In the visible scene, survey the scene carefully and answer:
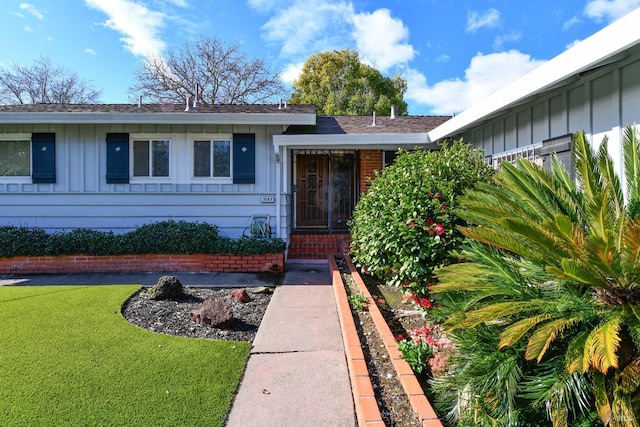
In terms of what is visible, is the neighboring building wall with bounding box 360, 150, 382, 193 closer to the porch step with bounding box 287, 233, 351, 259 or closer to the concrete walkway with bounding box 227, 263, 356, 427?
the porch step with bounding box 287, 233, 351, 259

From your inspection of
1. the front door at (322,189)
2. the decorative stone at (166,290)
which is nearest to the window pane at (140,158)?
the decorative stone at (166,290)

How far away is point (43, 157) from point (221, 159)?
148 inches

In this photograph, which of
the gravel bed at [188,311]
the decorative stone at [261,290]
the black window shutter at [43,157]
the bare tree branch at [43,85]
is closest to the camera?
the gravel bed at [188,311]

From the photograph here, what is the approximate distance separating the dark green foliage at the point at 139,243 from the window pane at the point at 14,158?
1.37 metres

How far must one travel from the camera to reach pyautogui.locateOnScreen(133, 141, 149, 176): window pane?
25.4 ft

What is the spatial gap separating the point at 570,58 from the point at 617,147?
0.86 metres

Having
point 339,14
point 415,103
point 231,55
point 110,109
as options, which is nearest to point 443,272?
point 110,109

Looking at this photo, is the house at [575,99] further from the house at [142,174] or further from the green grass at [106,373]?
the green grass at [106,373]

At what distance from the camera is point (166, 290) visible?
5.13 metres

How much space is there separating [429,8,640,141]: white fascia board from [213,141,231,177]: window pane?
5129mm

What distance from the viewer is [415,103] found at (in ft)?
82.2

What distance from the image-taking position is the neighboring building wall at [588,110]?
9.55 feet

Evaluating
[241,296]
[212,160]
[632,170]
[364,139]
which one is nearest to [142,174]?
[212,160]

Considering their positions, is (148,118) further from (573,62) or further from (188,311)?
(573,62)
